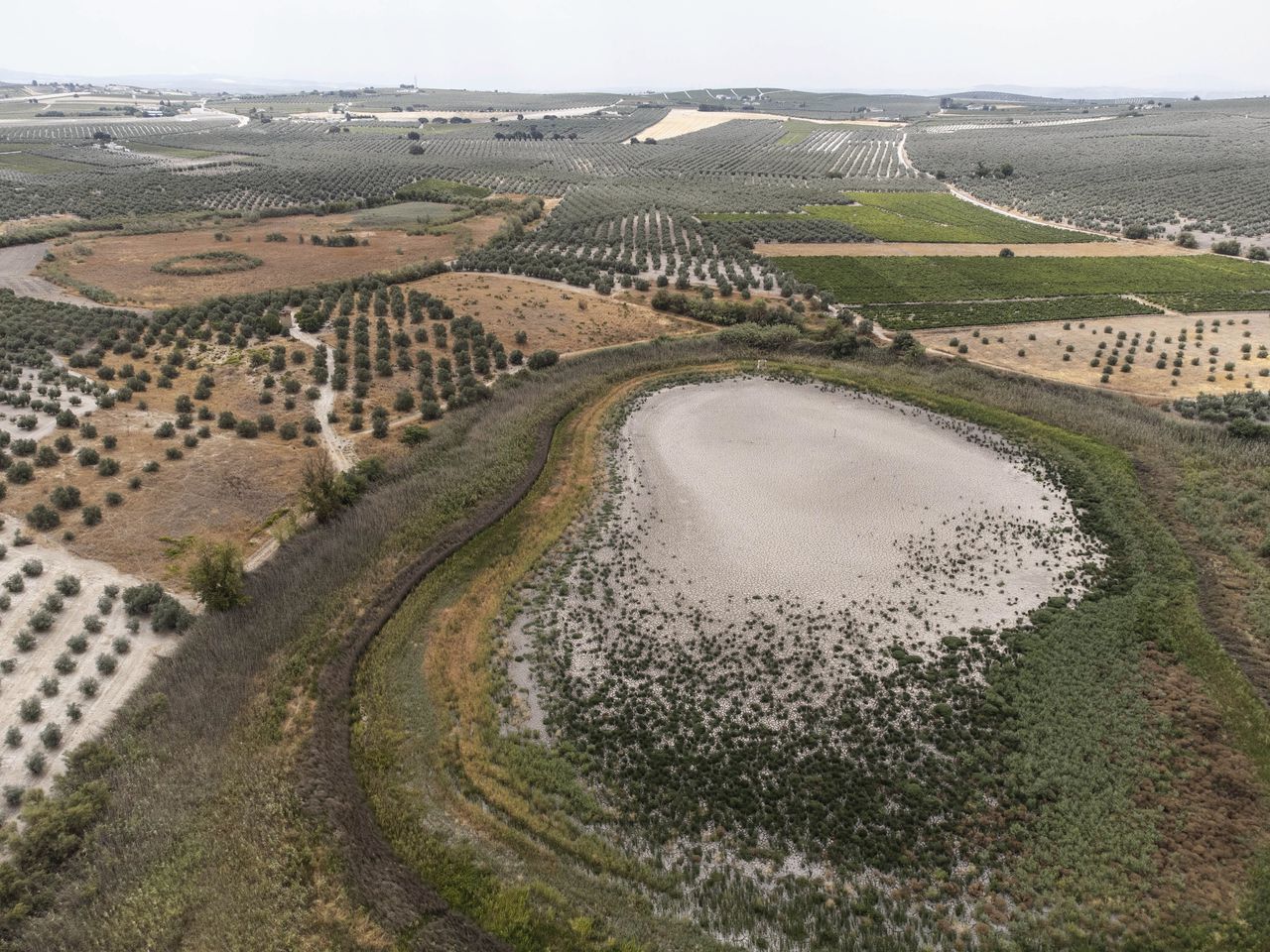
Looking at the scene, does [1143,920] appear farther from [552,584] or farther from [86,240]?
[86,240]

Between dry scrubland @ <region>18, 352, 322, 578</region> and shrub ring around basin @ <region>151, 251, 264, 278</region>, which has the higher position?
shrub ring around basin @ <region>151, 251, 264, 278</region>

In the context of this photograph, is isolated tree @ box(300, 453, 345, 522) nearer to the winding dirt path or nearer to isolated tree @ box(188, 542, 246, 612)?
the winding dirt path

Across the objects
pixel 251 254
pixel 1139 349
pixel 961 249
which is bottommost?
pixel 1139 349

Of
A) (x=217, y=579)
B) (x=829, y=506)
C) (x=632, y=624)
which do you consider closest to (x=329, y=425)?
(x=217, y=579)

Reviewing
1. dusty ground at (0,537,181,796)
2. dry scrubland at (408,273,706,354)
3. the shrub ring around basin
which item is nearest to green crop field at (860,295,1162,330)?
dry scrubland at (408,273,706,354)

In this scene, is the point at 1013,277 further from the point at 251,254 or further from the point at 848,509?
the point at 251,254

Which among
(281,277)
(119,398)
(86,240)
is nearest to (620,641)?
(119,398)

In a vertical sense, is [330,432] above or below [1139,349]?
below
